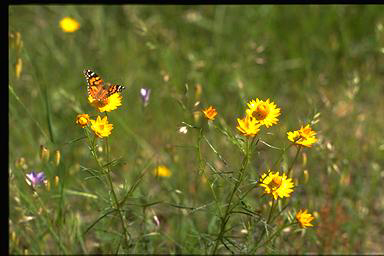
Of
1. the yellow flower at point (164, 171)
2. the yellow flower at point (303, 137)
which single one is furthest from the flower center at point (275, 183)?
the yellow flower at point (164, 171)

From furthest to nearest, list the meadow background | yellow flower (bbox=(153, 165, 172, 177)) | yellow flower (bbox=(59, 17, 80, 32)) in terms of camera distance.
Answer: yellow flower (bbox=(59, 17, 80, 32))
yellow flower (bbox=(153, 165, 172, 177))
the meadow background

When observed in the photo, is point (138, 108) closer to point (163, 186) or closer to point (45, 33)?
point (163, 186)

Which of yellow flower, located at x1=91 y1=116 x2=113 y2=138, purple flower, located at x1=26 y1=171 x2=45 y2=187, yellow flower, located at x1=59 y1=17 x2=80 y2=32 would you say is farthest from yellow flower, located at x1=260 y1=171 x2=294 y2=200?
yellow flower, located at x1=59 y1=17 x2=80 y2=32

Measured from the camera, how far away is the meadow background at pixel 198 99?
266 centimetres

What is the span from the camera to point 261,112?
1764 millimetres

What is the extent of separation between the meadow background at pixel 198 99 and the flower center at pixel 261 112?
72 cm

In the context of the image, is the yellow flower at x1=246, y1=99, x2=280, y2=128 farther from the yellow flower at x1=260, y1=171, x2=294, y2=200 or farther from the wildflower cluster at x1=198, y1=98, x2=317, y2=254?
the yellow flower at x1=260, y1=171, x2=294, y2=200

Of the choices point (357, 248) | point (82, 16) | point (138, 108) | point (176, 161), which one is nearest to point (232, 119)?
point (138, 108)

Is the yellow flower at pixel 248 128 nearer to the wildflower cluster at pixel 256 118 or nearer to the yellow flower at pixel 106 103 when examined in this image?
the wildflower cluster at pixel 256 118

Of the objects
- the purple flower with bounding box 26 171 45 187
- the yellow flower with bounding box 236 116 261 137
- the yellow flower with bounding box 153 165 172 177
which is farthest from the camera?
the yellow flower with bounding box 153 165 172 177

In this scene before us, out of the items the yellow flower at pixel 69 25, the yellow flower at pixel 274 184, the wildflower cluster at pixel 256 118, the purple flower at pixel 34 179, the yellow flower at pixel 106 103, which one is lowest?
the yellow flower at pixel 274 184

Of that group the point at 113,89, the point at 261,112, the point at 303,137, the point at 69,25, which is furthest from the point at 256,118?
the point at 69,25

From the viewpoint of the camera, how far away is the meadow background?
2.66 m

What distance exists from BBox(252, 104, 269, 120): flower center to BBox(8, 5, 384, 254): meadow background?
0.72 meters
